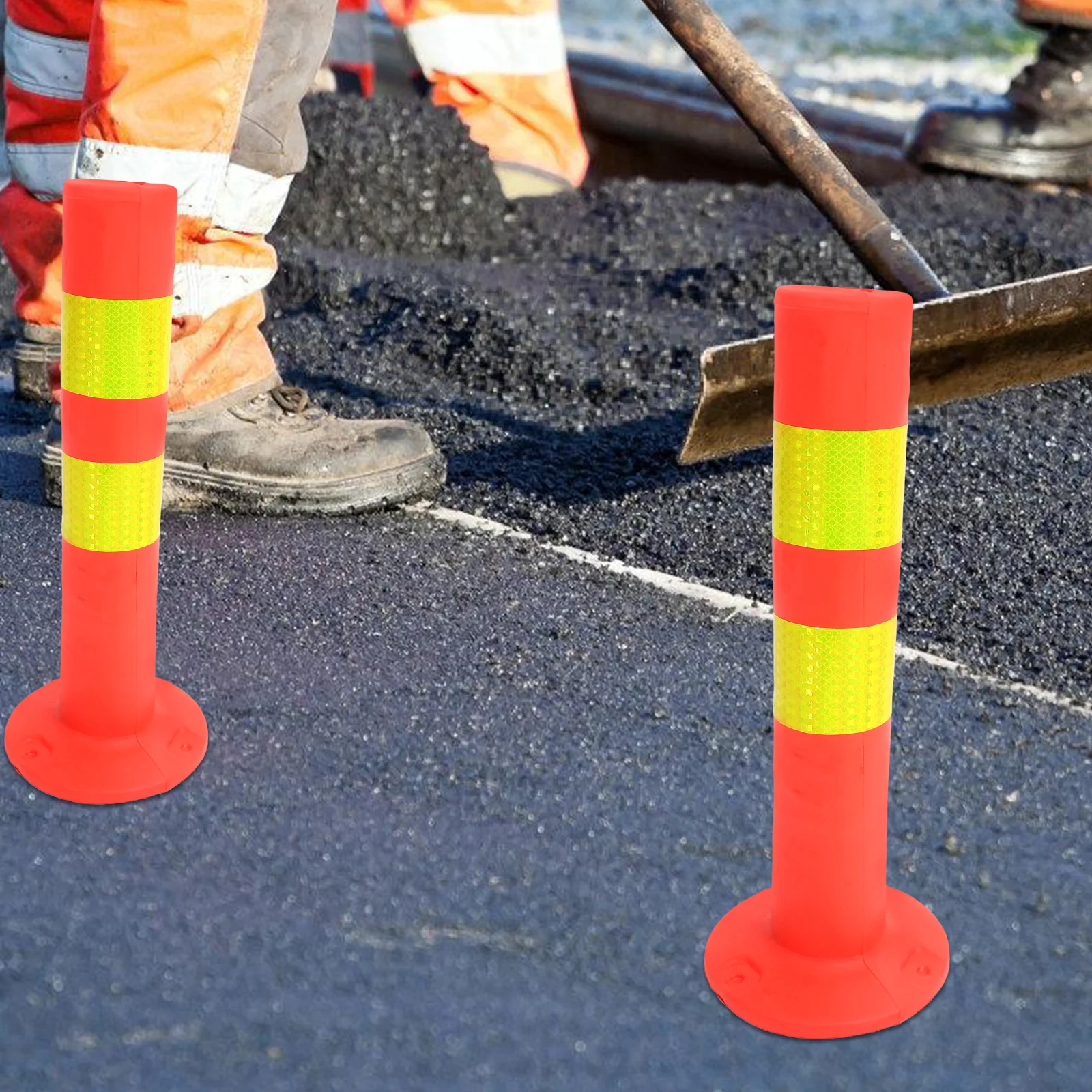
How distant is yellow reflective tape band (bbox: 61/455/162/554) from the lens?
2354 mm

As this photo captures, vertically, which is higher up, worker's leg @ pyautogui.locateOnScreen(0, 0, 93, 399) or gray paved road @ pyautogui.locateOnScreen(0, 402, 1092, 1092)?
worker's leg @ pyautogui.locateOnScreen(0, 0, 93, 399)

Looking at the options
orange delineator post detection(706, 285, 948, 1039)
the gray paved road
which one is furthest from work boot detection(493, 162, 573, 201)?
orange delineator post detection(706, 285, 948, 1039)

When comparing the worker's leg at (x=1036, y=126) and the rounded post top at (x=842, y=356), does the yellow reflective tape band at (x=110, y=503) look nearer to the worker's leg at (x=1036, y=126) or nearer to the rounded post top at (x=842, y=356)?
the rounded post top at (x=842, y=356)

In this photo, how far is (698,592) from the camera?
327 centimetres

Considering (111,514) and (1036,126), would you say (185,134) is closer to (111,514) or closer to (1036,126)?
(111,514)

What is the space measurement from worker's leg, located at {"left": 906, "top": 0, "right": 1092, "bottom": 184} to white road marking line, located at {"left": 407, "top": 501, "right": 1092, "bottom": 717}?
3.49 m

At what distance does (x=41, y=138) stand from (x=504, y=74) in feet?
9.41

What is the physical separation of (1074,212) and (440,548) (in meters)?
3.49

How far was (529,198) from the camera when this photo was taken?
6383mm

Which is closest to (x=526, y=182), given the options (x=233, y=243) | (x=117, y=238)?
(x=233, y=243)

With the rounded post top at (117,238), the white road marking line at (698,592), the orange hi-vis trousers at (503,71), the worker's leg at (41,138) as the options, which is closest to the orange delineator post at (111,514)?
the rounded post top at (117,238)

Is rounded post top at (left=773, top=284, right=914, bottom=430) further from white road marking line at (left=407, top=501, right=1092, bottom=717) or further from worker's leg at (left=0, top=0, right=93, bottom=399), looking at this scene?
worker's leg at (left=0, top=0, right=93, bottom=399)

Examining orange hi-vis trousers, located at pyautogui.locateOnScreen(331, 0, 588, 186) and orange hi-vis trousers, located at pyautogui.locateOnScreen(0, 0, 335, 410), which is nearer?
orange hi-vis trousers, located at pyautogui.locateOnScreen(0, 0, 335, 410)

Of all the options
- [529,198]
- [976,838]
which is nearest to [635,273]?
[529,198]
